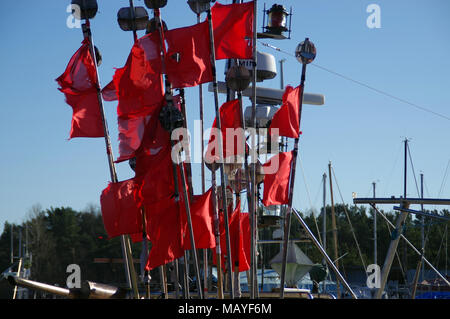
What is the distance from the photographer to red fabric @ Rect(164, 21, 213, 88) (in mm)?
14094

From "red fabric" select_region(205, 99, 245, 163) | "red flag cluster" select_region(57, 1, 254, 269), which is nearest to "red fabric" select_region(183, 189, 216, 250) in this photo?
"red flag cluster" select_region(57, 1, 254, 269)

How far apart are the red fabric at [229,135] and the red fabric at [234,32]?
3.99 ft

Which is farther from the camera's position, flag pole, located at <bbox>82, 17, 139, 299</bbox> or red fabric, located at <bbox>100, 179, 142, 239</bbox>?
red fabric, located at <bbox>100, 179, 142, 239</bbox>

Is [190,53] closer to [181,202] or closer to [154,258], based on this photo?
[181,202]

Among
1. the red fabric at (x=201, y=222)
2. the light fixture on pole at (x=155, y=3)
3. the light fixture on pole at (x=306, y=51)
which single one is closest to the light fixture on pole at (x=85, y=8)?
the light fixture on pole at (x=155, y=3)

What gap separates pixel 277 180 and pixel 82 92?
4140mm

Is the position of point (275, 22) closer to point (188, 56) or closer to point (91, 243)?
point (188, 56)

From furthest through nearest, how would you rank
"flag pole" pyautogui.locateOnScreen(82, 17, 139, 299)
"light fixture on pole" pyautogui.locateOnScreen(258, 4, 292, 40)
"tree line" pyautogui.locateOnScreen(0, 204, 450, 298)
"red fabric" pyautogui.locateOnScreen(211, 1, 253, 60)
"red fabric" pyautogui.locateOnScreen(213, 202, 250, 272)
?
"tree line" pyautogui.locateOnScreen(0, 204, 450, 298)
"light fixture on pole" pyautogui.locateOnScreen(258, 4, 292, 40)
"red fabric" pyautogui.locateOnScreen(213, 202, 250, 272)
"red fabric" pyautogui.locateOnScreen(211, 1, 253, 60)
"flag pole" pyautogui.locateOnScreen(82, 17, 139, 299)

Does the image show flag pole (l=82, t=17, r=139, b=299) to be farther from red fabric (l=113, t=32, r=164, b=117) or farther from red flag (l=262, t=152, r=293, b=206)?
red flag (l=262, t=152, r=293, b=206)

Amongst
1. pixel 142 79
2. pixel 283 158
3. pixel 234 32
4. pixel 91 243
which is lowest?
pixel 91 243

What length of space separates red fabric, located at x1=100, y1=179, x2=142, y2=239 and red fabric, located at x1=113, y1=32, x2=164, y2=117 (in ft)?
4.50

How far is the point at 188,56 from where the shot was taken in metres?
14.1

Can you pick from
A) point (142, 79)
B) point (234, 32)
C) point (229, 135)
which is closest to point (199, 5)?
point (234, 32)
